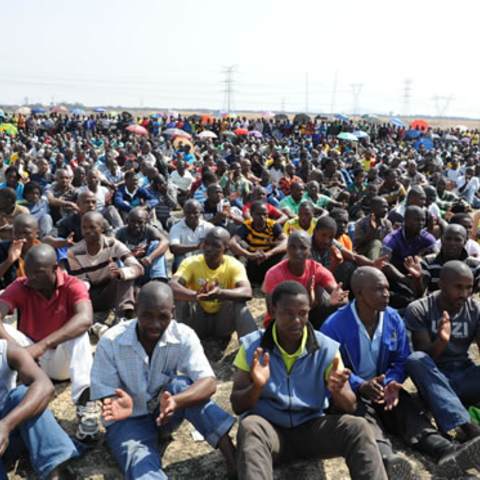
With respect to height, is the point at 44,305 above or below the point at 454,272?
below

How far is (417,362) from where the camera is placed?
354 cm

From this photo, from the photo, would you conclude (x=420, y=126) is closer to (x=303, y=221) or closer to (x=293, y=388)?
(x=303, y=221)

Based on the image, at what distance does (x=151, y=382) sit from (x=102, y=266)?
7.96 feet

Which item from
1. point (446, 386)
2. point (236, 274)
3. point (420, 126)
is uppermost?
point (420, 126)

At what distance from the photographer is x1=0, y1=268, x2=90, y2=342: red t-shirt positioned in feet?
12.8

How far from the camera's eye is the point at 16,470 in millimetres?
3227

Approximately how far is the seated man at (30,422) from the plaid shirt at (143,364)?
32 cm

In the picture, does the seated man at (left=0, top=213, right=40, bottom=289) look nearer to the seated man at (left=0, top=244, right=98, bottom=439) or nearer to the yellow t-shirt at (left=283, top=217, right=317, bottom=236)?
the seated man at (left=0, top=244, right=98, bottom=439)

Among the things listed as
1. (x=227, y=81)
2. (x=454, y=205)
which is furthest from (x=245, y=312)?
(x=227, y=81)

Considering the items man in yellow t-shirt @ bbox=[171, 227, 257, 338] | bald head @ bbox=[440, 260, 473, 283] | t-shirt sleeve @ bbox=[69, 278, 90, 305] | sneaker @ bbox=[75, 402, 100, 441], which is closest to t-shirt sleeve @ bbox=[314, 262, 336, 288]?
man in yellow t-shirt @ bbox=[171, 227, 257, 338]

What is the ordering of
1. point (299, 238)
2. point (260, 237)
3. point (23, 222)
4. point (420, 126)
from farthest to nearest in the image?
point (420, 126) < point (260, 237) < point (23, 222) < point (299, 238)

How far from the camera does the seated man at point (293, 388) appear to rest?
297 centimetres

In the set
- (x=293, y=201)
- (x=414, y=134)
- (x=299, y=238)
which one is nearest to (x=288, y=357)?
(x=299, y=238)

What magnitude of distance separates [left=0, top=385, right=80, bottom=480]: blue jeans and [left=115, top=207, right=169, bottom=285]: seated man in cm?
270
